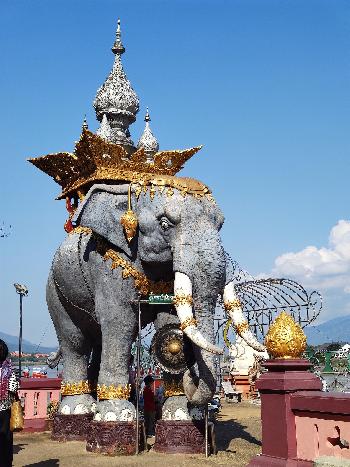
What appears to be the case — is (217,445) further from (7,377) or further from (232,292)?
(7,377)

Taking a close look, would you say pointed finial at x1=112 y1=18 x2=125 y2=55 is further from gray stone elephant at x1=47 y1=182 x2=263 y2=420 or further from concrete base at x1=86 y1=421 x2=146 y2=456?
concrete base at x1=86 y1=421 x2=146 y2=456

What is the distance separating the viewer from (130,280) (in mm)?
8914

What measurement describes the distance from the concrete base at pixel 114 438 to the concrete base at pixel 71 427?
1.29m

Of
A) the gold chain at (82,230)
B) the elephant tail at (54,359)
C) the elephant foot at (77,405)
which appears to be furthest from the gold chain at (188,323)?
the elephant tail at (54,359)

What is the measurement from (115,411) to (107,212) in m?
2.83

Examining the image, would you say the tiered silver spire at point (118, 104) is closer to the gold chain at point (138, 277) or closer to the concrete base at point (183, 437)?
the gold chain at point (138, 277)

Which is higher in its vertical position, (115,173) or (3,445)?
(115,173)

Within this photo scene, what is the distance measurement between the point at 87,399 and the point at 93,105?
6631mm

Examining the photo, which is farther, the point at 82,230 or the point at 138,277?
the point at 82,230

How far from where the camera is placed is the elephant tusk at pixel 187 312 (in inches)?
292

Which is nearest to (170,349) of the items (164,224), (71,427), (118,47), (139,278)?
(139,278)

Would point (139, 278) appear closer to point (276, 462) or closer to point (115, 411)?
point (115, 411)

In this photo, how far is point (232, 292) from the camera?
8.61 m

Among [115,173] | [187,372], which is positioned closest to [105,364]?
[187,372]
